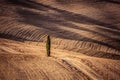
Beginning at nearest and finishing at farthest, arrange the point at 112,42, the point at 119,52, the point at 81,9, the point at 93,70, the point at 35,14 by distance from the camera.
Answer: the point at 93,70 < the point at 119,52 < the point at 112,42 < the point at 35,14 < the point at 81,9

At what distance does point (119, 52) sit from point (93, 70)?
4898mm

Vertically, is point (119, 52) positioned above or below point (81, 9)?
below

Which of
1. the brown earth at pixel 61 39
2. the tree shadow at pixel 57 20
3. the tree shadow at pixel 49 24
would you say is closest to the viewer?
the brown earth at pixel 61 39

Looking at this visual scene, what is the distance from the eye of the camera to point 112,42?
17.7 meters

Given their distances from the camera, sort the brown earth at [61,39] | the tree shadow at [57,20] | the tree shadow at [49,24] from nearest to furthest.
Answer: the brown earth at [61,39] → the tree shadow at [49,24] → the tree shadow at [57,20]

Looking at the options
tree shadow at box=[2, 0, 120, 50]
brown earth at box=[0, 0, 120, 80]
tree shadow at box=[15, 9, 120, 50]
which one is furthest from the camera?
tree shadow at box=[2, 0, 120, 50]

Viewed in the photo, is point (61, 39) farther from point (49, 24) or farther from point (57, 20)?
point (57, 20)

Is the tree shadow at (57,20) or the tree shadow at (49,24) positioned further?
the tree shadow at (57,20)

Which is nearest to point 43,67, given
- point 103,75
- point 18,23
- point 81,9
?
point 103,75

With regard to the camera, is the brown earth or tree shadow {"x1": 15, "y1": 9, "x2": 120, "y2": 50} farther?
tree shadow {"x1": 15, "y1": 9, "x2": 120, "y2": 50}

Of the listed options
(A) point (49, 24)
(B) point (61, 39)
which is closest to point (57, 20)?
(A) point (49, 24)

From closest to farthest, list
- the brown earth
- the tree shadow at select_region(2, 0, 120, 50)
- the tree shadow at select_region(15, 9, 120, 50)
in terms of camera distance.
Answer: the brown earth → the tree shadow at select_region(15, 9, 120, 50) → the tree shadow at select_region(2, 0, 120, 50)

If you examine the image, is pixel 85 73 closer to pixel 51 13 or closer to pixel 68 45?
pixel 68 45

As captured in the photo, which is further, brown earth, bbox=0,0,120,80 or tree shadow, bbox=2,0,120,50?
tree shadow, bbox=2,0,120,50
